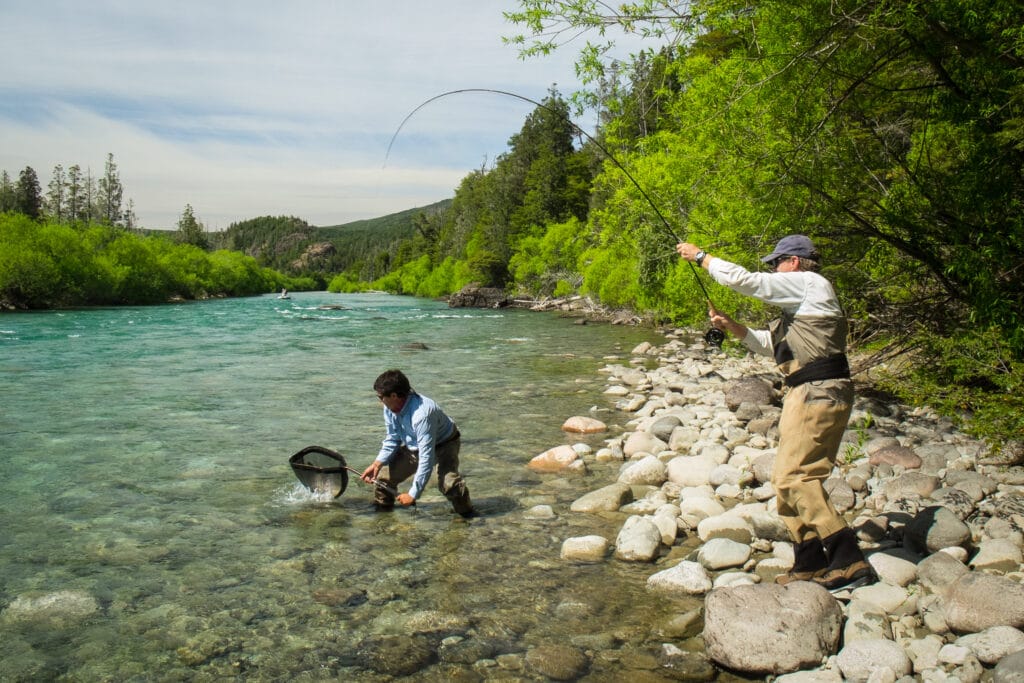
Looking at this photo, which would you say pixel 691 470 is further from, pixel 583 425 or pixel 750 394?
pixel 750 394

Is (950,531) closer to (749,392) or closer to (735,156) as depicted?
(735,156)

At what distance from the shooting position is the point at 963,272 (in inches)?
227

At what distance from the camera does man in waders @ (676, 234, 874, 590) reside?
180 inches

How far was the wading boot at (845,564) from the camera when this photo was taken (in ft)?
15.6

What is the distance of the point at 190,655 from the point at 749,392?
9310 mm

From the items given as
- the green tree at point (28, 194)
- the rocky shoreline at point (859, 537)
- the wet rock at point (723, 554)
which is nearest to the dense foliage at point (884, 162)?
the rocky shoreline at point (859, 537)

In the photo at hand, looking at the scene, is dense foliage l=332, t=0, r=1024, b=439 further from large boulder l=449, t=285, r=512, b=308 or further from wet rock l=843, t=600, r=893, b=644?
large boulder l=449, t=285, r=512, b=308

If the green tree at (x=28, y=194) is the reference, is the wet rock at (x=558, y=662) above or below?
below

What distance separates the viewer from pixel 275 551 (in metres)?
6.28

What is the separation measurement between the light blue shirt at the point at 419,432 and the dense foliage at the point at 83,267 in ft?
165

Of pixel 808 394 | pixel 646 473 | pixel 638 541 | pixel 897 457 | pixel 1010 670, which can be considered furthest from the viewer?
pixel 646 473

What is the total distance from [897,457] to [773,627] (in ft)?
13.4

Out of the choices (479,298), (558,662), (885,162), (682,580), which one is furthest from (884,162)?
(479,298)

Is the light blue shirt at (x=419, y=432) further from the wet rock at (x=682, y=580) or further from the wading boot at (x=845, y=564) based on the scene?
the wading boot at (x=845, y=564)
